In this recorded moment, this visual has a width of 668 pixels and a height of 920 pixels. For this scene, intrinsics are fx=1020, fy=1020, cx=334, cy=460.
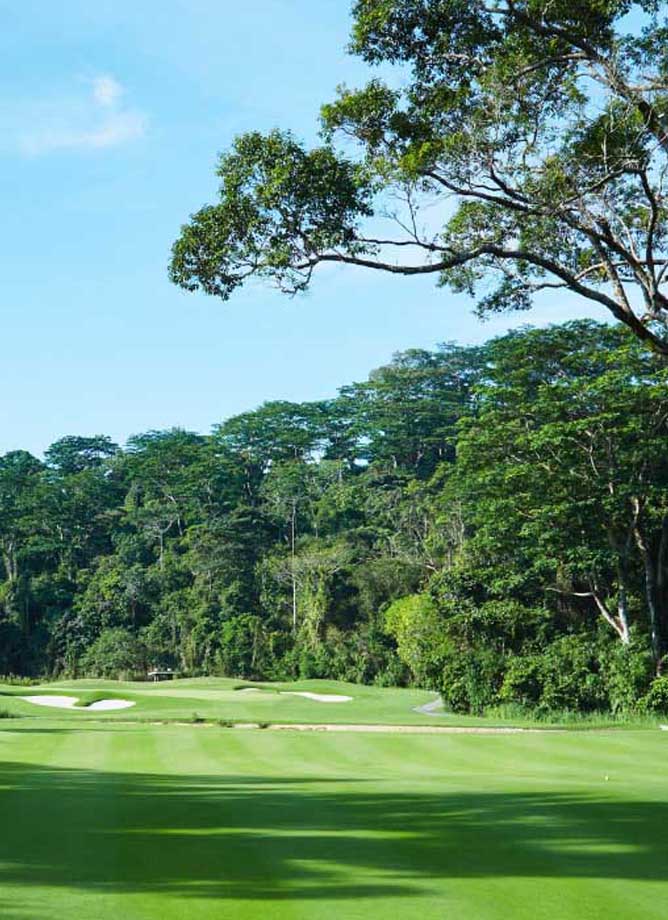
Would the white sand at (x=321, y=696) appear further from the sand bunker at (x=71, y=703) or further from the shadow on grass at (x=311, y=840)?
the shadow on grass at (x=311, y=840)

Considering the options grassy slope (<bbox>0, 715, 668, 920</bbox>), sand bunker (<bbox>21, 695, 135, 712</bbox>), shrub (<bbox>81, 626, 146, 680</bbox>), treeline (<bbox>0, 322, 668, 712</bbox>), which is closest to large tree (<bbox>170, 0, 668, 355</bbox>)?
grassy slope (<bbox>0, 715, 668, 920</bbox>)

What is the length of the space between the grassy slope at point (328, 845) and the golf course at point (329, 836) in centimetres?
2

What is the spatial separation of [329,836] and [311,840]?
0.71 feet

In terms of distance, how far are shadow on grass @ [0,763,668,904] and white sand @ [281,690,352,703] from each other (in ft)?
85.9

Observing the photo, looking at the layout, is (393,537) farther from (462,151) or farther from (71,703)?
(462,151)

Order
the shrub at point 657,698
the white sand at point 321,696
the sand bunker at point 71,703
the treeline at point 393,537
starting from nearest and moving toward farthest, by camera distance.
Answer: the shrub at point 657,698, the treeline at point 393,537, the sand bunker at point 71,703, the white sand at point 321,696

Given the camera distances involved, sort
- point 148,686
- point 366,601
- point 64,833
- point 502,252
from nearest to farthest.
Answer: point 64,833
point 502,252
point 148,686
point 366,601

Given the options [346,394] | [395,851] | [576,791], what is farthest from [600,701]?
[346,394]

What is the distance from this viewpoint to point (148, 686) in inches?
1666

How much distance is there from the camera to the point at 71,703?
35.0 metres

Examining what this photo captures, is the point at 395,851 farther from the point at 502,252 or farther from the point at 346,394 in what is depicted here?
the point at 346,394

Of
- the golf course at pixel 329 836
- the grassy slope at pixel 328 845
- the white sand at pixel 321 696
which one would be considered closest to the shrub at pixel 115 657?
the white sand at pixel 321 696

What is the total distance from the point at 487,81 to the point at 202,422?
6496 centimetres

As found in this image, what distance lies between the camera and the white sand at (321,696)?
36.0m
